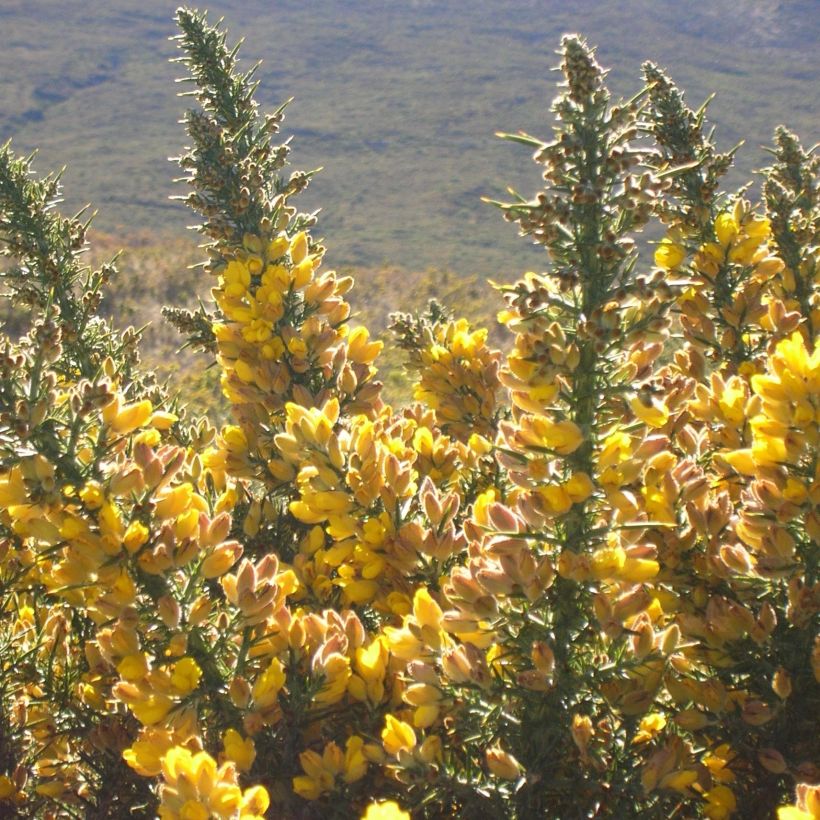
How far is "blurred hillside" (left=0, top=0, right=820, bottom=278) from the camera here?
3462 cm

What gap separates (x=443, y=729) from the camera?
4.44 feet

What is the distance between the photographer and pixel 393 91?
Answer: 55344mm

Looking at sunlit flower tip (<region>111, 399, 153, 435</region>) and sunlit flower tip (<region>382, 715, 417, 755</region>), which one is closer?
sunlit flower tip (<region>382, 715, 417, 755</region>)

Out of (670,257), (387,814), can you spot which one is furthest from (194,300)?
(387,814)

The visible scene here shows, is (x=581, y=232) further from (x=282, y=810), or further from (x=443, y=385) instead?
(x=443, y=385)

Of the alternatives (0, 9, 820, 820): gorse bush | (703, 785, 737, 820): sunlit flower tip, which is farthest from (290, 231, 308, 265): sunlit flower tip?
(703, 785, 737, 820): sunlit flower tip

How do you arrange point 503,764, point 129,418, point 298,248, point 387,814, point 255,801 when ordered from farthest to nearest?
point 298,248, point 129,418, point 503,764, point 255,801, point 387,814

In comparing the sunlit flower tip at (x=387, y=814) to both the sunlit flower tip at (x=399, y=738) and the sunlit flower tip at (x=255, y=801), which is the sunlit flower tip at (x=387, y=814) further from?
the sunlit flower tip at (x=399, y=738)

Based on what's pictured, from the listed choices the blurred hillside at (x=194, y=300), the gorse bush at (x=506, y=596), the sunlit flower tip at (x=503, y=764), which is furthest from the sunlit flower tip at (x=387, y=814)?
the blurred hillside at (x=194, y=300)

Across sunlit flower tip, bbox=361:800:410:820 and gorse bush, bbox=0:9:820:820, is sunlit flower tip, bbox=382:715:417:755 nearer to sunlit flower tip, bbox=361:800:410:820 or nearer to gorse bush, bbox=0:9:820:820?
gorse bush, bbox=0:9:820:820

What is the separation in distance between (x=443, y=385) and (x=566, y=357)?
1502 mm

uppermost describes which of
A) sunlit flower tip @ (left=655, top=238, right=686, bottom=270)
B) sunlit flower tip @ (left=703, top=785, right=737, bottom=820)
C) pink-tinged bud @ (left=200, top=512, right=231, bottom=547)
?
sunlit flower tip @ (left=655, top=238, right=686, bottom=270)

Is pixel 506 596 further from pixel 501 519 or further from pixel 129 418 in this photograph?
pixel 129 418

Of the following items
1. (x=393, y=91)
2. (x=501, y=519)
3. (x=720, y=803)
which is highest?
(x=393, y=91)
